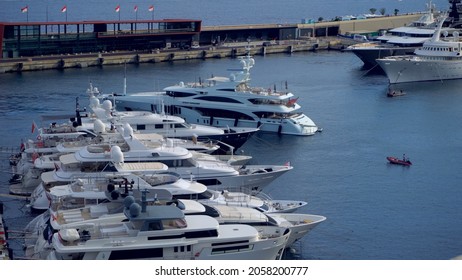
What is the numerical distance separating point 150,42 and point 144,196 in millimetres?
32528

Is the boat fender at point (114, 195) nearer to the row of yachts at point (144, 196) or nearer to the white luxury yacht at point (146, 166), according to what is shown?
the row of yachts at point (144, 196)

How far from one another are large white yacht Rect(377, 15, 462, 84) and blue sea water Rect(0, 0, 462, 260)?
2.28ft

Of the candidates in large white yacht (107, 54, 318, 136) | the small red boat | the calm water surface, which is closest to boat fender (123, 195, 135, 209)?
the calm water surface

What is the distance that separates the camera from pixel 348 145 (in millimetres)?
26391

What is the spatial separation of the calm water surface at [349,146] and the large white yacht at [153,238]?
2395mm

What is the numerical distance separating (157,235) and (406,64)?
2762 centimetres

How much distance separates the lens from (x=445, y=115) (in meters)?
32.0

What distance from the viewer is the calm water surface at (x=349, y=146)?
17906mm

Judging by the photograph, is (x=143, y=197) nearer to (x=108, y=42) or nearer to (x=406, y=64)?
(x=406, y=64)

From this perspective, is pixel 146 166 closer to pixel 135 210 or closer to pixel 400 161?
pixel 135 210

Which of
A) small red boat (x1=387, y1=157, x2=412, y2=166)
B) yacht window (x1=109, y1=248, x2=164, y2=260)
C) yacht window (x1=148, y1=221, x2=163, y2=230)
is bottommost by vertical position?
small red boat (x1=387, y1=157, x2=412, y2=166)

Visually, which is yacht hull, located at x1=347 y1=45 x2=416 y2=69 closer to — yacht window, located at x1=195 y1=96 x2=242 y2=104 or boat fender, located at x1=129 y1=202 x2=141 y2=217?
yacht window, located at x1=195 y1=96 x2=242 y2=104

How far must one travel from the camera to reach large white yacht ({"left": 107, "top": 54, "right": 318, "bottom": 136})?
1097 inches

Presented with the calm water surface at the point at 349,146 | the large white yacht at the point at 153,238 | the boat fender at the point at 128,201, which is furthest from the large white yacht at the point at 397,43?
the boat fender at the point at 128,201
